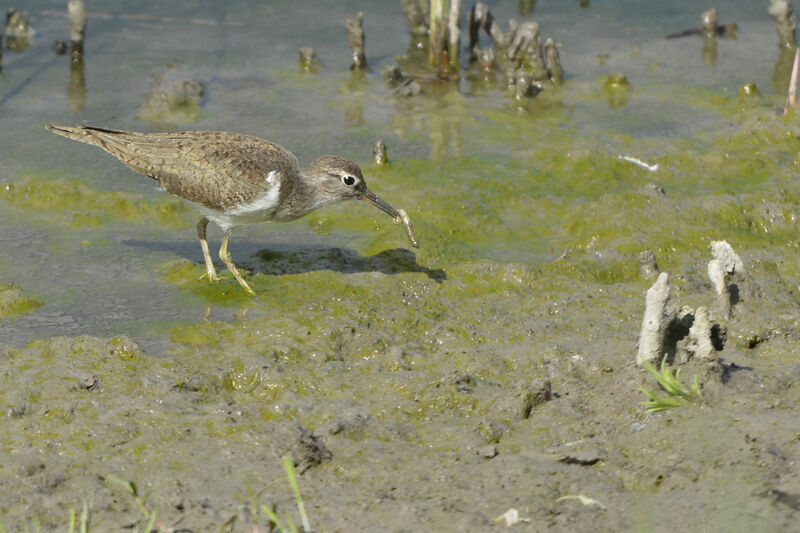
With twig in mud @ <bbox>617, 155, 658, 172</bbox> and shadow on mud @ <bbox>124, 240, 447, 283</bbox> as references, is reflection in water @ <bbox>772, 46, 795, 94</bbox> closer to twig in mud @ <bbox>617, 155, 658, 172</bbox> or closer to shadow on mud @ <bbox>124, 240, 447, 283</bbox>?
twig in mud @ <bbox>617, 155, 658, 172</bbox>

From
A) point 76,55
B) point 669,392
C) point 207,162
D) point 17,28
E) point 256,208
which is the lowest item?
point 669,392

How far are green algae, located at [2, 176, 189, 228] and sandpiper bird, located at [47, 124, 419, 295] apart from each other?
0.85 meters

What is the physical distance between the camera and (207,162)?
25.1 ft

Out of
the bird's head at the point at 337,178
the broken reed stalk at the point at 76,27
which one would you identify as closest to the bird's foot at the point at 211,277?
the bird's head at the point at 337,178

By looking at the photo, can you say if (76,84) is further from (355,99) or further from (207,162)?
(207,162)

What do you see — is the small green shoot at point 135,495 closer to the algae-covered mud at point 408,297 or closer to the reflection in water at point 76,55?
the algae-covered mud at point 408,297

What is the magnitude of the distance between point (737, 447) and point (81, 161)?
24.4 feet

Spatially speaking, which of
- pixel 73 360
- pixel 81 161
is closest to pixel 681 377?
pixel 73 360

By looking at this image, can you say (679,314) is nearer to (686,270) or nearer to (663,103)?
(686,270)

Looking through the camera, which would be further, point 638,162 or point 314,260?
point 638,162

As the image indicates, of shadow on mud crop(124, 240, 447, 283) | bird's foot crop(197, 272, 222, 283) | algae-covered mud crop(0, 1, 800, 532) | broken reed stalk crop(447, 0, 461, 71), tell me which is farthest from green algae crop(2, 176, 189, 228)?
broken reed stalk crop(447, 0, 461, 71)

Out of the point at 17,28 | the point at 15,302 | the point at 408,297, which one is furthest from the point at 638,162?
the point at 17,28

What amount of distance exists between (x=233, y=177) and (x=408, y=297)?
63.8 inches

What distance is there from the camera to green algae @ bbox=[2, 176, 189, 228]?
887 cm
